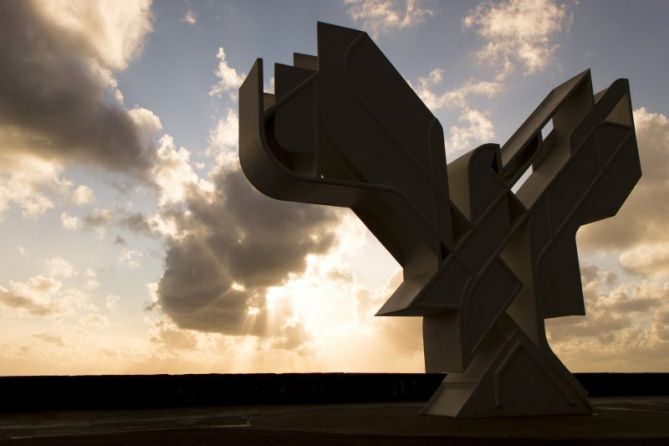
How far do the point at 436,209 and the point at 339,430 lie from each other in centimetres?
435

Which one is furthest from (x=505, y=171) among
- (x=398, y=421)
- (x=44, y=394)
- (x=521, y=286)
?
(x=44, y=394)

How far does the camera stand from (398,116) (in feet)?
35.1

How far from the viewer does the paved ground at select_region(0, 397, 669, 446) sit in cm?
682

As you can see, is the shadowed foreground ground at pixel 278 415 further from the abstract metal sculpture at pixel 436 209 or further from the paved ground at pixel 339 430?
the abstract metal sculpture at pixel 436 209

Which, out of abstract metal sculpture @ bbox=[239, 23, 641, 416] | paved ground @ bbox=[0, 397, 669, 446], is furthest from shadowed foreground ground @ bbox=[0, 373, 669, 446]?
abstract metal sculpture @ bbox=[239, 23, 641, 416]

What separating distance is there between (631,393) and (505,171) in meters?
11.6

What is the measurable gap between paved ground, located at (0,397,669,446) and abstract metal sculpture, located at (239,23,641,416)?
3.25 ft

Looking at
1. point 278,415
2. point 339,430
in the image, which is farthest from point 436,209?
point 278,415

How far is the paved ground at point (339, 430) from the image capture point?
682 centimetres

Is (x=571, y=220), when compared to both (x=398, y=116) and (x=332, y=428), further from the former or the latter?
(x=332, y=428)

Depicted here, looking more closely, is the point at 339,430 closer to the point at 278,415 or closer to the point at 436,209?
the point at 278,415

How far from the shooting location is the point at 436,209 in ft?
34.5

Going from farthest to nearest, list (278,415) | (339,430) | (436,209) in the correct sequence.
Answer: (278,415) < (436,209) < (339,430)

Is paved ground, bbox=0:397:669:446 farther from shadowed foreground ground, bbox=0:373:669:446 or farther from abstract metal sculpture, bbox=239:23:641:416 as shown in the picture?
abstract metal sculpture, bbox=239:23:641:416
